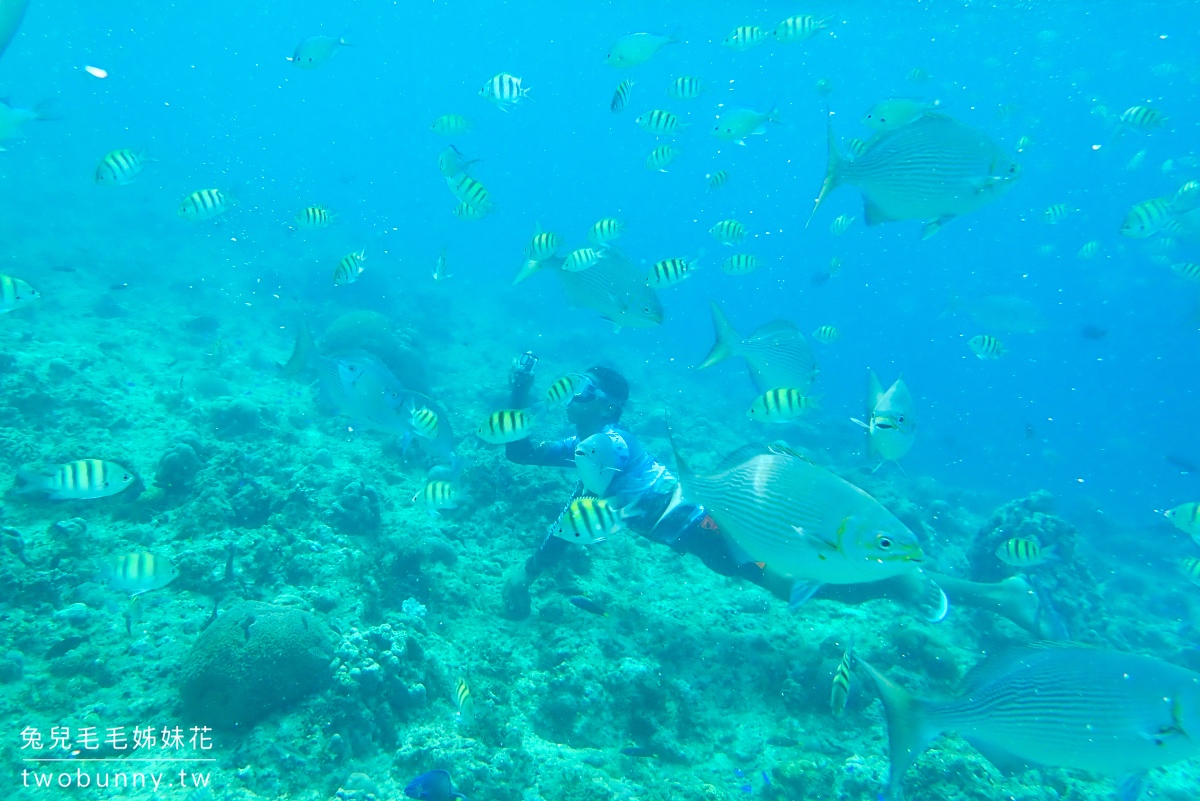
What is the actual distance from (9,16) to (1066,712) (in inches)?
318

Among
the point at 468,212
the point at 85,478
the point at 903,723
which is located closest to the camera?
the point at 903,723

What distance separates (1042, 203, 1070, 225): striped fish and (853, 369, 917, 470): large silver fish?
11.3 meters

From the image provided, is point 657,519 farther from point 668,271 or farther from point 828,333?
point 828,333

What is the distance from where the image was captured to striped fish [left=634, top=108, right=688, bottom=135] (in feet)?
26.9

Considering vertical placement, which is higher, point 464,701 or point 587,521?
point 587,521

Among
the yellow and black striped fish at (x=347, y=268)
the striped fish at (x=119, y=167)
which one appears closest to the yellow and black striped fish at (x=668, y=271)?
the yellow and black striped fish at (x=347, y=268)

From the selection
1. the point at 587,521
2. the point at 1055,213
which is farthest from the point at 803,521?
the point at 1055,213

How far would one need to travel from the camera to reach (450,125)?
30.2 ft

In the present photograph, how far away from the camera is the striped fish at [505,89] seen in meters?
7.89

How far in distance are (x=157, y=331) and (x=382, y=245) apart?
1155 inches

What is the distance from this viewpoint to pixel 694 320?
203ft

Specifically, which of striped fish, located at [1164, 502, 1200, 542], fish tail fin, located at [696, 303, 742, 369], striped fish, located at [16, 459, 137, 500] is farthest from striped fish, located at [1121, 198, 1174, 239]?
striped fish, located at [16, 459, 137, 500]

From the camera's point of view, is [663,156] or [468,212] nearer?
[468,212]

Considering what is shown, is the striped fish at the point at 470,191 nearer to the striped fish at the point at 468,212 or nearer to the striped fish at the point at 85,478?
the striped fish at the point at 468,212
